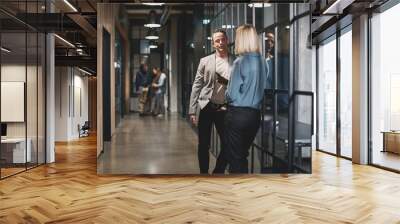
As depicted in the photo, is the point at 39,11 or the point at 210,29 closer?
A: the point at 210,29

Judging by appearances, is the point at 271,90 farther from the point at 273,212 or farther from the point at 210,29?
the point at 273,212

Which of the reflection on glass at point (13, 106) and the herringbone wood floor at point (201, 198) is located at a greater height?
the reflection on glass at point (13, 106)

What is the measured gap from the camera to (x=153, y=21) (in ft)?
23.4

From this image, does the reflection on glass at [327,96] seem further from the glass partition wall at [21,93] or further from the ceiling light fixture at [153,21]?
the glass partition wall at [21,93]

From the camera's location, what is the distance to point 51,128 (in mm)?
9133

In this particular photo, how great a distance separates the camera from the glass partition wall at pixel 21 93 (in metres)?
7.47

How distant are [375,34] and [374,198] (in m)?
4.34

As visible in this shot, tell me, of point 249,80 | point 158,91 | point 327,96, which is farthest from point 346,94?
point 158,91

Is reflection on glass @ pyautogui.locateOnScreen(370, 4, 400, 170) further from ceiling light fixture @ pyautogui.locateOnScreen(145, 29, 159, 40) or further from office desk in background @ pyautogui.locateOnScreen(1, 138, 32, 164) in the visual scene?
office desk in background @ pyautogui.locateOnScreen(1, 138, 32, 164)

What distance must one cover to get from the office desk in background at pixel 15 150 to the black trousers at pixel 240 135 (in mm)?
3966

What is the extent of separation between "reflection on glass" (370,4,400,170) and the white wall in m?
10.7

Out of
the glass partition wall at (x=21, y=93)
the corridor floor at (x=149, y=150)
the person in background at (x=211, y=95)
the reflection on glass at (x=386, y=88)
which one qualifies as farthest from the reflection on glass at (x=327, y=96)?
the glass partition wall at (x=21, y=93)

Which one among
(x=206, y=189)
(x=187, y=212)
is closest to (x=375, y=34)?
(x=206, y=189)

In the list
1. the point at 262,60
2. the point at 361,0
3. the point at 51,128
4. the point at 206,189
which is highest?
the point at 361,0
